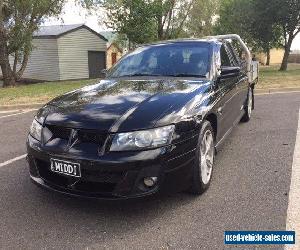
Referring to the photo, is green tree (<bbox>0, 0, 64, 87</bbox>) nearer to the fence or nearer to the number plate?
the number plate

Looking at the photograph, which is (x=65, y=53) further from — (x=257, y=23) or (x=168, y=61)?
(x=168, y=61)

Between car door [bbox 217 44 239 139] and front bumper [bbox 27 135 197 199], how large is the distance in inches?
49.6

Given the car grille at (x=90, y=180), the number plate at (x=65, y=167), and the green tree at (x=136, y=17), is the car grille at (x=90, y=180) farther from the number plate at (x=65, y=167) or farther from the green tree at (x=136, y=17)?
the green tree at (x=136, y=17)

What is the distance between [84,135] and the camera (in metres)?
3.51

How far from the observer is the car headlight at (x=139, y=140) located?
338 centimetres

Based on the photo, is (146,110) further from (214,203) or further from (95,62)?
(95,62)

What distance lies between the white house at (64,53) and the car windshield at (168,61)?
73.2 feet

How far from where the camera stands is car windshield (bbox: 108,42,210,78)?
4922mm

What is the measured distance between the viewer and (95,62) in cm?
3091

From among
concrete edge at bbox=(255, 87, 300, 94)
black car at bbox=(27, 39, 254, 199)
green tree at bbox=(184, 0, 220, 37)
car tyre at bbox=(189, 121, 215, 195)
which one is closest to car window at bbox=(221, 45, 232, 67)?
black car at bbox=(27, 39, 254, 199)

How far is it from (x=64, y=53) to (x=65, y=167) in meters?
25.5

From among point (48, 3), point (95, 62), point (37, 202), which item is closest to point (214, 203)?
point (37, 202)

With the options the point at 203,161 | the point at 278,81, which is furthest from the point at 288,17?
the point at 203,161

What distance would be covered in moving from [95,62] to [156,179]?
28326 mm
